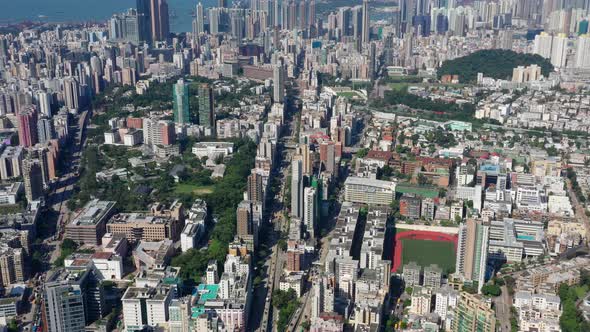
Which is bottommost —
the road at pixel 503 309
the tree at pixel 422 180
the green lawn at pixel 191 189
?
the road at pixel 503 309

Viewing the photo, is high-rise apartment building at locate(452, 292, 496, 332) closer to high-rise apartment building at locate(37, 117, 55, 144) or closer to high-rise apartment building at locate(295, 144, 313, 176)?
high-rise apartment building at locate(295, 144, 313, 176)

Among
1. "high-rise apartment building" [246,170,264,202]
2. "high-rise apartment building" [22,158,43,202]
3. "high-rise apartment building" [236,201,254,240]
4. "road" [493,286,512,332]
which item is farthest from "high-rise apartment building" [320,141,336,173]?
"high-rise apartment building" [22,158,43,202]

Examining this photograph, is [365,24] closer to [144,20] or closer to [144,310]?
[144,20]

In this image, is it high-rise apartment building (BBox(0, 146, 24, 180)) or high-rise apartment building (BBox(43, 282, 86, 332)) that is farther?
high-rise apartment building (BBox(0, 146, 24, 180))

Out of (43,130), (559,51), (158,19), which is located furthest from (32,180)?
(559,51)

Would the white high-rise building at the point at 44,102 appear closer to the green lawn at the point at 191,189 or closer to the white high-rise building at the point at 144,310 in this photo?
the green lawn at the point at 191,189

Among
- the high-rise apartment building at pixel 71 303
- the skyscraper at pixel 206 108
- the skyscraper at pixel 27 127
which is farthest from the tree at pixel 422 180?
the skyscraper at pixel 27 127
